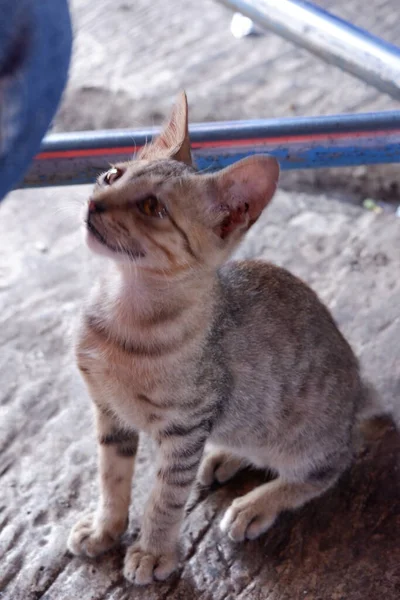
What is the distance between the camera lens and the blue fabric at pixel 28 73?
923 millimetres

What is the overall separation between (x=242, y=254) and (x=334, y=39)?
35.1 inches

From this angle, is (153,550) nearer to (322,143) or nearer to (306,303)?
(306,303)

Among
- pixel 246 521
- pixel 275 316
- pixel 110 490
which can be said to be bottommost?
pixel 246 521

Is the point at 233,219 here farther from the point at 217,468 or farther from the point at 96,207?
the point at 217,468

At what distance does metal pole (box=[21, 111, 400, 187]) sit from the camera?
6.78 feet

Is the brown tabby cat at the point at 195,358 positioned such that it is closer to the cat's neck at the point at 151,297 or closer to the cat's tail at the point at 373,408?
the cat's neck at the point at 151,297

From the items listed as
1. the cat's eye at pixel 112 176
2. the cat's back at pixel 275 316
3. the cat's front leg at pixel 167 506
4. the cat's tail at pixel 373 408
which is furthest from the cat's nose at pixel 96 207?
the cat's tail at pixel 373 408

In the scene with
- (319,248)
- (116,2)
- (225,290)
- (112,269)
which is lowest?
(319,248)

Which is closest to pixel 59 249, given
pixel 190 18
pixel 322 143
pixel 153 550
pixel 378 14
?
pixel 322 143

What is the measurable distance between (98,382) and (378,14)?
10.5 feet

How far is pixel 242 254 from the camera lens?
291 centimetres

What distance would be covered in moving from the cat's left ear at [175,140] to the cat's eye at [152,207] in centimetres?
19

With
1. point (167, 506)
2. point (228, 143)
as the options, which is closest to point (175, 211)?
point (228, 143)

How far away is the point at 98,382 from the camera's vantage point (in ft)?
5.76
